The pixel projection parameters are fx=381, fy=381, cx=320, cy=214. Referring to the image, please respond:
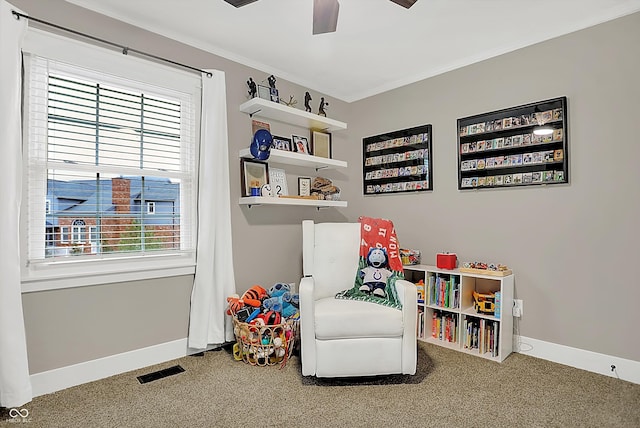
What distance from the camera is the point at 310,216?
3.86m

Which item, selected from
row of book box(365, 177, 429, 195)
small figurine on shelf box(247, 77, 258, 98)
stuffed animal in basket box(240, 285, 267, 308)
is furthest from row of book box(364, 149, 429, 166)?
stuffed animal in basket box(240, 285, 267, 308)

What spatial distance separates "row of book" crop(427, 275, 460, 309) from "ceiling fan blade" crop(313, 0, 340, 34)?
210cm

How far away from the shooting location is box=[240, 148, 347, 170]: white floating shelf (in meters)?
3.19

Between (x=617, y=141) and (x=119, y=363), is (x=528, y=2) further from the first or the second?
(x=119, y=363)

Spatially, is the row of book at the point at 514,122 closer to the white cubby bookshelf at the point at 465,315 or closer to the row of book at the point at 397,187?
the row of book at the point at 397,187

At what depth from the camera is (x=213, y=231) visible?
291cm

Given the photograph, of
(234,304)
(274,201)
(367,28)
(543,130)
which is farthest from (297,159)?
(543,130)

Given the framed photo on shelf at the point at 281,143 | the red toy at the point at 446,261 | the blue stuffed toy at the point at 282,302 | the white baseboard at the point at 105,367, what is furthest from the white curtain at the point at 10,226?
the red toy at the point at 446,261

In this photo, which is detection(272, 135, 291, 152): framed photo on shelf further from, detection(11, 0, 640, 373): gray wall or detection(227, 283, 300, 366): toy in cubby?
detection(227, 283, 300, 366): toy in cubby

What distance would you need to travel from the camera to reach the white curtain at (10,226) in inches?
78.7

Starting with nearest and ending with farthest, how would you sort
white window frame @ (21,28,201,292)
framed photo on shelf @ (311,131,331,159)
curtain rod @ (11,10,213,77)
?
curtain rod @ (11,10,213,77) < white window frame @ (21,28,201,292) < framed photo on shelf @ (311,131,331,159)

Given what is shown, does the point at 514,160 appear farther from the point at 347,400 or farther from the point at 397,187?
the point at 347,400

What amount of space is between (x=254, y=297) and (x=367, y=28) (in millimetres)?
2166

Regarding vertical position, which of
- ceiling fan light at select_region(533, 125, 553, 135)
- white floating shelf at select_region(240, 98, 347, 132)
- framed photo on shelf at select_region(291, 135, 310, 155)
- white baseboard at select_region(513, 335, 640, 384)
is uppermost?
white floating shelf at select_region(240, 98, 347, 132)
